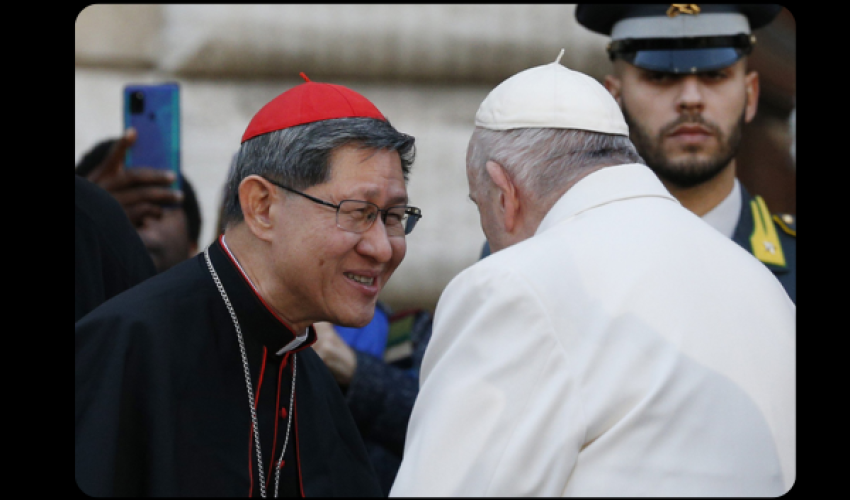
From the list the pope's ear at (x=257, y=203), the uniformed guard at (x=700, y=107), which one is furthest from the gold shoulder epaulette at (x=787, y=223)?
the pope's ear at (x=257, y=203)

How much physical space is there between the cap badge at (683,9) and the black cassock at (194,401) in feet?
5.57

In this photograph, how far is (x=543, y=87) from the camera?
7.07 feet

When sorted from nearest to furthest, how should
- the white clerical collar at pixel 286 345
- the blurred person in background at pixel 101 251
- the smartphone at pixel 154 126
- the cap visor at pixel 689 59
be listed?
the white clerical collar at pixel 286 345 < the blurred person in background at pixel 101 251 < the cap visor at pixel 689 59 < the smartphone at pixel 154 126

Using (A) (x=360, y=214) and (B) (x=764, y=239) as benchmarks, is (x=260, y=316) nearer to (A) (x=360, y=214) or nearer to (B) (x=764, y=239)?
(A) (x=360, y=214)

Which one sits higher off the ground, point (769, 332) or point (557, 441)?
point (769, 332)

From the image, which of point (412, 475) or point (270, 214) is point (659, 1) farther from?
point (412, 475)

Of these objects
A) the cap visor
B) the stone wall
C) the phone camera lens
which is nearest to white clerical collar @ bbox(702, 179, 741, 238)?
the cap visor

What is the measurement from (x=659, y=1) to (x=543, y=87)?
125 cm

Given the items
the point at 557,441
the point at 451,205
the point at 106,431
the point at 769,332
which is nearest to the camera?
the point at 557,441

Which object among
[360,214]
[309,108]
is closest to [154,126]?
[309,108]

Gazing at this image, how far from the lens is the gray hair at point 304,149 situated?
82.2 inches

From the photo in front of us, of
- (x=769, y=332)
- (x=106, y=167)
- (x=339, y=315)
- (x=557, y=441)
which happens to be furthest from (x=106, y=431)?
(x=106, y=167)

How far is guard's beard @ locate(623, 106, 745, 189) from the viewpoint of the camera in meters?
3.01

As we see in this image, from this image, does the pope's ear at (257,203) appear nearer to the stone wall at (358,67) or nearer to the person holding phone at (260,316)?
the person holding phone at (260,316)
